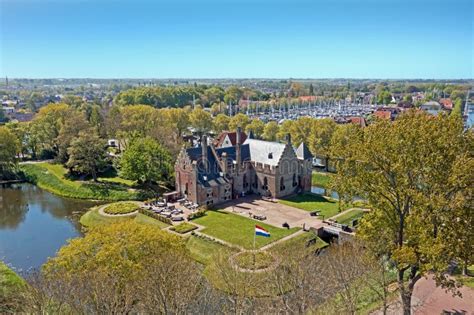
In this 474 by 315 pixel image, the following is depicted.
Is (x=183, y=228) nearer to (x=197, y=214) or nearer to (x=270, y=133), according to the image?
(x=197, y=214)

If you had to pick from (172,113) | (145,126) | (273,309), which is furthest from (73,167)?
(273,309)

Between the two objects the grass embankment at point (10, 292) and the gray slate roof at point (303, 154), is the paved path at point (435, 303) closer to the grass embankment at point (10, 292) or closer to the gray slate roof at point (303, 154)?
the grass embankment at point (10, 292)

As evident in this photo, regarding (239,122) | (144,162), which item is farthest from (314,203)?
(239,122)

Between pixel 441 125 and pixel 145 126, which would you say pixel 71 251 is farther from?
pixel 145 126

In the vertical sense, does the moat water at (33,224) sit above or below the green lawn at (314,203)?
below

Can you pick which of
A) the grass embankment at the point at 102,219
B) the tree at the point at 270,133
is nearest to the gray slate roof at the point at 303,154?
the grass embankment at the point at 102,219

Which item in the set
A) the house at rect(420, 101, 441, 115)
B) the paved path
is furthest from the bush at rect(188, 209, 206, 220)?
the house at rect(420, 101, 441, 115)
